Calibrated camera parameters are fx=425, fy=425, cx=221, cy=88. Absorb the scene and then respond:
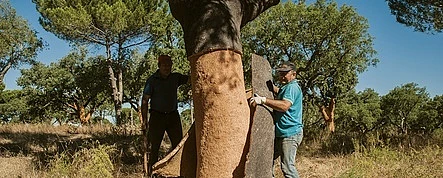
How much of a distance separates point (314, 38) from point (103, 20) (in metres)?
9.89

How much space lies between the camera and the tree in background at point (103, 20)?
1866 centimetres

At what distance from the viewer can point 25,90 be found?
117 feet

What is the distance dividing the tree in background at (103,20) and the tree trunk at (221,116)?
15.2m

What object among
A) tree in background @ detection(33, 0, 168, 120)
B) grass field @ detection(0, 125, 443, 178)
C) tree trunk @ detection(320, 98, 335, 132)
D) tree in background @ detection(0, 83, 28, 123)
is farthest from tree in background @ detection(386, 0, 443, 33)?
tree in background @ detection(0, 83, 28, 123)

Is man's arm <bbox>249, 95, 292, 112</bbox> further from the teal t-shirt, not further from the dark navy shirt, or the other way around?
the dark navy shirt

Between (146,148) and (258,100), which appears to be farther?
(146,148)

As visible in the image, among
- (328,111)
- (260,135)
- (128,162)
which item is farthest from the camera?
(328,111)

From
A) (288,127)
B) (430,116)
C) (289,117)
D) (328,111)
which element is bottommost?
(288,127)

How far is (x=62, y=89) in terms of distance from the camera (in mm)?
33562

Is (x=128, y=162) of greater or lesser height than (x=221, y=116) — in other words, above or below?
below

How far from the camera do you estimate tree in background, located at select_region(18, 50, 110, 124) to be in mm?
31172

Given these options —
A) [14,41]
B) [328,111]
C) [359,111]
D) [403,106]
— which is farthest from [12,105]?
[403,106]

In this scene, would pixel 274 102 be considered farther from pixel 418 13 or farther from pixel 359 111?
pixel 359 111

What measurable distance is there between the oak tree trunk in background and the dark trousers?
1.55 m
